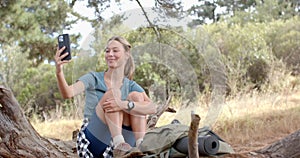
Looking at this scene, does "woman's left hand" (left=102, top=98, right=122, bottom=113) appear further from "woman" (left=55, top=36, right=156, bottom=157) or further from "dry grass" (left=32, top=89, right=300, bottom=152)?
"dry grass" (left=32, top=89, right=300, bottom=152)

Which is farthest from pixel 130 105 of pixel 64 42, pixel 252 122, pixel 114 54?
pixel 252 122

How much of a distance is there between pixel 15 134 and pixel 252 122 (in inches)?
106

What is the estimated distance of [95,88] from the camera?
1559mm

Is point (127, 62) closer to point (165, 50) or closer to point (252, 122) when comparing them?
point (165, 50)

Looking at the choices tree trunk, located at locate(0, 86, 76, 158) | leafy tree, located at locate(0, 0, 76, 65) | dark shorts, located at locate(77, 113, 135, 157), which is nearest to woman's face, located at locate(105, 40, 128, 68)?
dark shorts, located at locate(77, 113, 135, 157)

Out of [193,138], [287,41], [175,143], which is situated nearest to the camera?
[193,138]

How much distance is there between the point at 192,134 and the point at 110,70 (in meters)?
0.33

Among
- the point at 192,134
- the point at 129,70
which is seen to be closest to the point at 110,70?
the point at 129,70

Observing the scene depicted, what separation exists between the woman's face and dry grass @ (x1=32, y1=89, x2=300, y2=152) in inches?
88.7

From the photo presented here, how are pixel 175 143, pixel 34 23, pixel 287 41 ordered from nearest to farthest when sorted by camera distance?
1. pixel 175 143
2. pixel 34 23
3. pixel 287 41

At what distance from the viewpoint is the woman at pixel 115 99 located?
4.82 ft

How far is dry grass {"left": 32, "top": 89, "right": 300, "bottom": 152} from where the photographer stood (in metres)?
3.95

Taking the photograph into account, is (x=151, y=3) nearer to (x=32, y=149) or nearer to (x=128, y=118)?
(x=128, y=118)

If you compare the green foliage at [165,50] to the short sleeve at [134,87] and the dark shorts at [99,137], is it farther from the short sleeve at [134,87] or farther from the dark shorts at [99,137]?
the dark shorts at [99,137]
